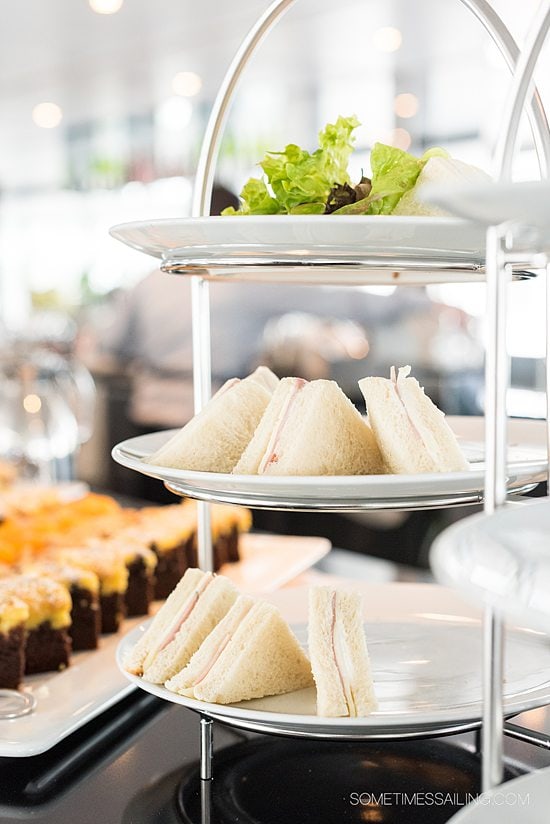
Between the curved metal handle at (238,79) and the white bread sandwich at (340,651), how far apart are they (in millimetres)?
361

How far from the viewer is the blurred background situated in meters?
4.27

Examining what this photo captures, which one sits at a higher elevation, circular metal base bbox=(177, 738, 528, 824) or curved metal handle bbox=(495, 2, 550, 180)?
curved metal handle bbox=(495, 2, 550, 180)

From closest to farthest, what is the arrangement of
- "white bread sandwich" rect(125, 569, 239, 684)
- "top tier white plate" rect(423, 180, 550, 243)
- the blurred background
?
"top tier white plate" rect(423, 180, 550, 243) < "white bread sandwich" rect(125, 569, 239, 684) < the blurred background

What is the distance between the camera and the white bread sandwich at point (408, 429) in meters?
0.67

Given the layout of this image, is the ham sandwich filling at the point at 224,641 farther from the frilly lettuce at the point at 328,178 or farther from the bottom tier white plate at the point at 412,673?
the frilly lettuce at the point at 328,178

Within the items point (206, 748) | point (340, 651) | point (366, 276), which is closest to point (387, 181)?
point (366, 276)

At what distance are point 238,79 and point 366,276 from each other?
0.69 feet

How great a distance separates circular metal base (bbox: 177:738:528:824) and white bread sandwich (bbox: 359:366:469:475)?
266 mm

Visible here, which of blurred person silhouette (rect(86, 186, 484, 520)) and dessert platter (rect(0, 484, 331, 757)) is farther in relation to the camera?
blurred person silhouette (rect(86, 186, 484, 520))

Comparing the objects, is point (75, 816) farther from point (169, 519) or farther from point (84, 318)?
point (84, 318)

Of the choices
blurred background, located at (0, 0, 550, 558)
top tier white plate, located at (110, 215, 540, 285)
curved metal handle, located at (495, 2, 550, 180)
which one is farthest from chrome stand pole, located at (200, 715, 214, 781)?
blurred background, located at (0, 0, 550, 558)

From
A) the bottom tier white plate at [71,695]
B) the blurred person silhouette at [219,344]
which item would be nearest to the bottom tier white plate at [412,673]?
the bottom tier white plate at [71,695]

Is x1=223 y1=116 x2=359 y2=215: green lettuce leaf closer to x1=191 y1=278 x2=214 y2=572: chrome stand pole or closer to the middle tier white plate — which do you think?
x1=191 y1=278 x2=214 y2=572: chrome stand pole

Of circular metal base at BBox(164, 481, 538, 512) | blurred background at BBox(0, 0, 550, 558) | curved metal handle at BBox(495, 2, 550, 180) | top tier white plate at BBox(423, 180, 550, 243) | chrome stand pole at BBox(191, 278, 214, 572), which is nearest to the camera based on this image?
top tier white plate at BBox(423, 180, 550, 243)
